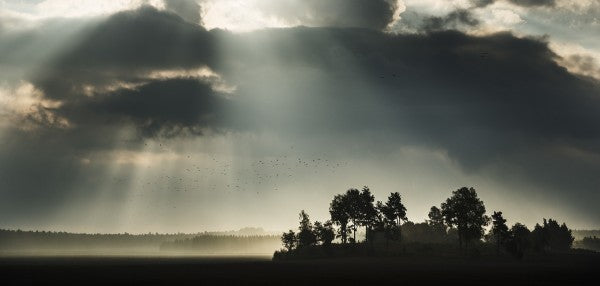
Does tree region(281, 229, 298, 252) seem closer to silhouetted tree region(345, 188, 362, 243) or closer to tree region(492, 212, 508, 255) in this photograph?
silhouetted tree region(345, 188, 362, 243)

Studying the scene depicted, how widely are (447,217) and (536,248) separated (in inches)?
1487

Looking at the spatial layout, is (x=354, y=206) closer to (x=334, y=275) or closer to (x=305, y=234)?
(x=305, y=234)

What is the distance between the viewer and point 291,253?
541ft

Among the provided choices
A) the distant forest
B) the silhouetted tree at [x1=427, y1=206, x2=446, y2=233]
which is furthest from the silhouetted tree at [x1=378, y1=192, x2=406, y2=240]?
the silhouetted tree at [x1=427, y1=206, x2=446, y2=233]

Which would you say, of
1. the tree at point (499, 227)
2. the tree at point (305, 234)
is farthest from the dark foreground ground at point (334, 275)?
the tree at point (305, 234)

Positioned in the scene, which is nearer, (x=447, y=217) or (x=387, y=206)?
(x=447, y=217)

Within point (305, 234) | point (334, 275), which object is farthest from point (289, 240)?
point (334, 275)

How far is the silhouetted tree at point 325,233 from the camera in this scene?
158000mm

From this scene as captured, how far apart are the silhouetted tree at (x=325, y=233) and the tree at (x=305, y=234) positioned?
194cm

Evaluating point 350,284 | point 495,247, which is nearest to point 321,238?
point 495,247

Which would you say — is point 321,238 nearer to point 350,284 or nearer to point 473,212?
point 473,212

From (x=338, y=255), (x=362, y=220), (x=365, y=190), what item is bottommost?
(x=338, y=255)

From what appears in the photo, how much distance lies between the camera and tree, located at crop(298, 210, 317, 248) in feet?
531

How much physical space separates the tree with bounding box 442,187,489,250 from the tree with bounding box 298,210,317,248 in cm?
4314
